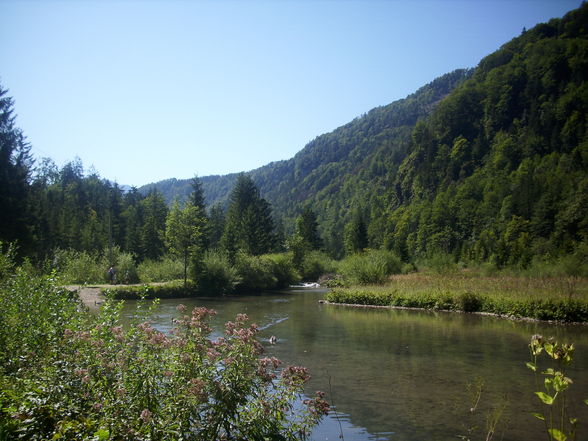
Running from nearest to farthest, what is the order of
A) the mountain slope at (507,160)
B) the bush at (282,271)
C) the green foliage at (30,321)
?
the green foliage at (30,321) < the bush at (282,271) < the mountain slope at (507,160)

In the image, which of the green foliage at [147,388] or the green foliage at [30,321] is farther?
the green foliage at [30,321]

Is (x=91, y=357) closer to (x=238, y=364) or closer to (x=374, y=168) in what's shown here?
(x=238, y=364)

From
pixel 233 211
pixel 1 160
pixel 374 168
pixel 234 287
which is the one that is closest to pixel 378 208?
pixel 374 168

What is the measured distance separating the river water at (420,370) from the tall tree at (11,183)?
1667 cm

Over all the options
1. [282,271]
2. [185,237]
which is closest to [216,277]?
[185,237]

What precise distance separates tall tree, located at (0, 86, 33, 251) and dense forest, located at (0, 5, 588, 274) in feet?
0.35

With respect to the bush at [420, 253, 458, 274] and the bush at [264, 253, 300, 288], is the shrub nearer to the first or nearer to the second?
the bush at [420, 253, 458, 274]

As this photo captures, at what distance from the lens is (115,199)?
269 ft

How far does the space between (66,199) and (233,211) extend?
34.3 metres

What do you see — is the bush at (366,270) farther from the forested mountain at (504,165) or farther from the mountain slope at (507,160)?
the mountain slope at (507,160)

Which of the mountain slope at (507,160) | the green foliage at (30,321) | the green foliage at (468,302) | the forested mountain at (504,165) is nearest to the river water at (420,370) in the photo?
the green foliage at (468,302)

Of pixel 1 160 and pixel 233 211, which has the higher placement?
pixel 1 160

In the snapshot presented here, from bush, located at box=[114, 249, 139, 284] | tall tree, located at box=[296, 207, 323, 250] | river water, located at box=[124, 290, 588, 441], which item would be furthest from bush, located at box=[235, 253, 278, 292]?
tall tree, located at box=[296, 207, 323, 250]

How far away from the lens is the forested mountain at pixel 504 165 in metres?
66.6
